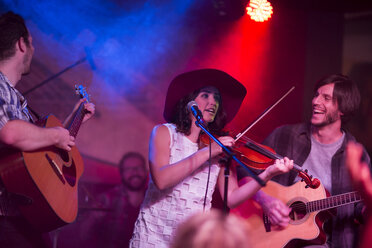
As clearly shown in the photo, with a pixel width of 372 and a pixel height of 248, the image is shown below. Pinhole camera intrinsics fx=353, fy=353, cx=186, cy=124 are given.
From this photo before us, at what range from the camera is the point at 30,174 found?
6.84 ft

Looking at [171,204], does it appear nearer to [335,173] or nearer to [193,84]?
[193,84]

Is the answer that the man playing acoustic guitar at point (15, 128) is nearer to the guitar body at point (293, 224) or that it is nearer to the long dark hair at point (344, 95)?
the guitar body at point (293, 224)

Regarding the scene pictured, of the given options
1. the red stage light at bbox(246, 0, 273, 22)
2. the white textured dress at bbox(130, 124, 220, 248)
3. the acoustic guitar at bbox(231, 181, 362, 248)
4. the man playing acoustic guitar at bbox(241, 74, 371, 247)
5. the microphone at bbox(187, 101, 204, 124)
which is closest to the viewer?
the microphone at bbox(187, 101, 204, 124)

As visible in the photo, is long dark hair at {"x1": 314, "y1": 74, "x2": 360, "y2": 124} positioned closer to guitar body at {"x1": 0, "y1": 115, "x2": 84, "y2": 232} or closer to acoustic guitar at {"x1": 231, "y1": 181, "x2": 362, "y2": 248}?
acoustic guitar at {"x1": 231, "y1": 181, "x2": 362, "y2": 248}

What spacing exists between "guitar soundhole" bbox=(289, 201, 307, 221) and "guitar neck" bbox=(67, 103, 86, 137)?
196cm

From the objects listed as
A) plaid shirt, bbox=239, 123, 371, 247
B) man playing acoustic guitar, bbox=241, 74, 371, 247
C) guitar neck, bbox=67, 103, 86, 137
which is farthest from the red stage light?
guitar neck, bbox=67, 103, 86, 137

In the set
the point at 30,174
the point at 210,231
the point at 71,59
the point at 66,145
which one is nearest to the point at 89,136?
the point at 71,59

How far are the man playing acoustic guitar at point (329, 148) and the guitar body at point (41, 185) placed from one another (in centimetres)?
170

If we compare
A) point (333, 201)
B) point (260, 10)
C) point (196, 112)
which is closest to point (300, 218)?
point (333, 201)

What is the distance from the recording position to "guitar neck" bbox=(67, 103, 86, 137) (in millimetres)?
2781

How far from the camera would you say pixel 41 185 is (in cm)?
217

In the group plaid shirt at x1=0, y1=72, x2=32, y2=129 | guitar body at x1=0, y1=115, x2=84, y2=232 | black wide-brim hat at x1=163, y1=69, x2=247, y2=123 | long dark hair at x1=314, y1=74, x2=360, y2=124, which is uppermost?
long dark hair at x1=314, y1=74, x2=360, y2=124

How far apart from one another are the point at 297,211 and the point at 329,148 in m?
0.72

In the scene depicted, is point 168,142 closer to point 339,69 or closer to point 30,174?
point 30,174
